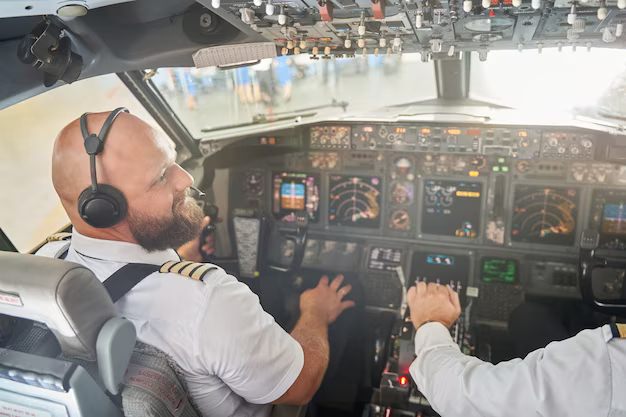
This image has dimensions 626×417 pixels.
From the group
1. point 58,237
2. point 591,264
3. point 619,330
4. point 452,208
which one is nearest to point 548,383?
point 619,330

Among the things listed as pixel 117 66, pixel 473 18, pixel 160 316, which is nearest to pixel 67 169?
pixel 160 316

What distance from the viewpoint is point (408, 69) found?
348 cm

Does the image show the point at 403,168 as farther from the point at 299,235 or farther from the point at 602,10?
the point at 602,10

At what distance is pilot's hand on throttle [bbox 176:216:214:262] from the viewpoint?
157 centimetres

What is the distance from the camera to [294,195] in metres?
3.17

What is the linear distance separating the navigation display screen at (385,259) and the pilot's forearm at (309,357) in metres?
1.37

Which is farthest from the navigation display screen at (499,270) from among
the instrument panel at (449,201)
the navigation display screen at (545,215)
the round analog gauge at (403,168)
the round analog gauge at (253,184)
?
the round analog gauge at (253,184)

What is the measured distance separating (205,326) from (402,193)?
210 cm

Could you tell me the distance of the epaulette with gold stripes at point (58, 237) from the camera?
141 centimetres

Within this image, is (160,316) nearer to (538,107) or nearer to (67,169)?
(67,169)

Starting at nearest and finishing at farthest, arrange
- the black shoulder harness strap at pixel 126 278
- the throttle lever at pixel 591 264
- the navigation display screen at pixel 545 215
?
the black shoulder harness strap at pixel 126 278 < the throttle lever at pixel 591 264 < the navigation display screen at pixel 545 215

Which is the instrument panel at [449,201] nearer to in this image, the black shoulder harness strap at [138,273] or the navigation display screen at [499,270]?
the navigation display screen at [499,270]

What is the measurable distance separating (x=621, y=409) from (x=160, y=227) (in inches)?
46.6

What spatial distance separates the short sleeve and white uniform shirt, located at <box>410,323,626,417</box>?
0.45m
